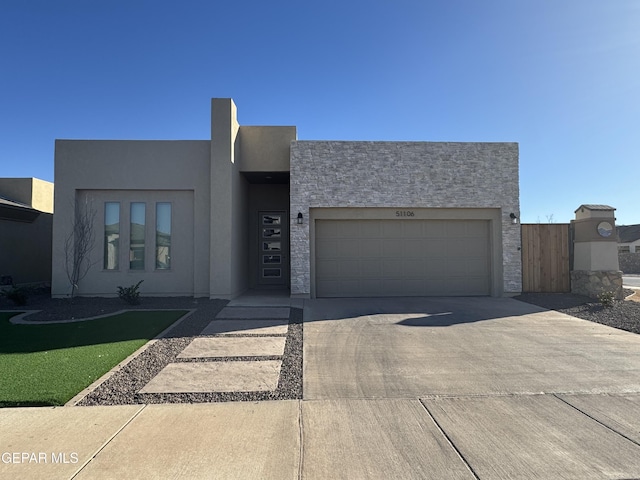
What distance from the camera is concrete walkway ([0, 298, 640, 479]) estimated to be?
3252 mm

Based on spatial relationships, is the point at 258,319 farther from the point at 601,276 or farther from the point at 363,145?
the point at 601,276

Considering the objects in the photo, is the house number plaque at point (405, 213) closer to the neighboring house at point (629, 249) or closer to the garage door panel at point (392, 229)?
the garage door panel at point (392, 229)

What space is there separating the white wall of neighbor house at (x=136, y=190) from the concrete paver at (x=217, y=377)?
6.55 metres

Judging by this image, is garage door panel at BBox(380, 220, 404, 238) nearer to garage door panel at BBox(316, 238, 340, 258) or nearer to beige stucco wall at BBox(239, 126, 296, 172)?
garage door panel at BBox(316, 238, 340, 258)

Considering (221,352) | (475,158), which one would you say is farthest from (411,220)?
(221,352)

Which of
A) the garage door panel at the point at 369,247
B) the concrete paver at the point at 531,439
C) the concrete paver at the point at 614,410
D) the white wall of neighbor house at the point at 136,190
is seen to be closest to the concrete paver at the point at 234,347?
the concrete paver at the point at 531,439

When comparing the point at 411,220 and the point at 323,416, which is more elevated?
the point at 411,220

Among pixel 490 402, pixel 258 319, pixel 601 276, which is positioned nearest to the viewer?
pixel 490 402

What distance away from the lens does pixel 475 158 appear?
1278 cm

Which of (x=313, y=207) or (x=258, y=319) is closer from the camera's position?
(x=258, y=319)

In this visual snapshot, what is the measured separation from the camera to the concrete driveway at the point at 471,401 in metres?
3.34

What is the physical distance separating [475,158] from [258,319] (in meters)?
8.51

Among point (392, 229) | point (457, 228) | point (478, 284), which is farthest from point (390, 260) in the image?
point (478, 284)

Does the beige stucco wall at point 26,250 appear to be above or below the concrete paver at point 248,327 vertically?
above
